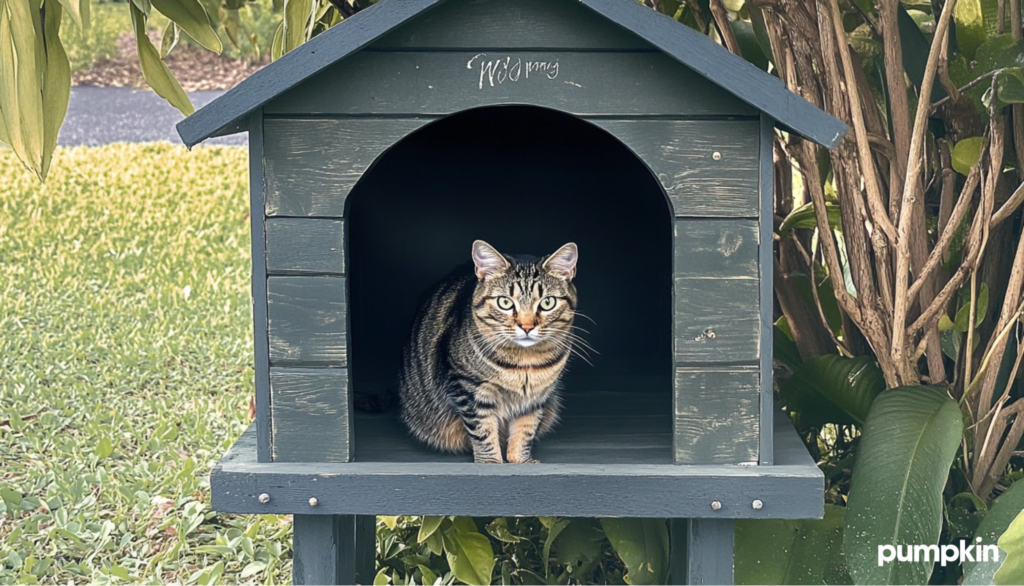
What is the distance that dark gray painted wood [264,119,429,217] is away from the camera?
2096 millimetres

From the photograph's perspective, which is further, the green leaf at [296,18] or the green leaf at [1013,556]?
the green leaf at [296,18]

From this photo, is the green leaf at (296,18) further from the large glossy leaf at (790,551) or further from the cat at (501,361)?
the large glossy leaf at (790,551)

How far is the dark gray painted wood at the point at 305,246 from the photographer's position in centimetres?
212

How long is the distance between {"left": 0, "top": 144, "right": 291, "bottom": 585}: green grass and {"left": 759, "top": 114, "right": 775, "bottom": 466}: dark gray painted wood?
165cm

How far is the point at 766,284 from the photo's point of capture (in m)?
2.12

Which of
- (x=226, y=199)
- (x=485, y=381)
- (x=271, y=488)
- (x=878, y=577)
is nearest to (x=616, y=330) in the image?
(x=485, y=381)

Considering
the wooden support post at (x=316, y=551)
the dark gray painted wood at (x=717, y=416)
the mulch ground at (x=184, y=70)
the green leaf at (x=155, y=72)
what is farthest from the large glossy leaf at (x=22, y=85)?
the mulch ground at (x=184, y=70)

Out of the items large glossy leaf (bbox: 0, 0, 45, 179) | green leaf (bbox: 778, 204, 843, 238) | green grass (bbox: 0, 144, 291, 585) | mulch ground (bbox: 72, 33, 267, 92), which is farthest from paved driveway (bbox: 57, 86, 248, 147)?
green leaf (bbox: 778, 204, 843, 238)

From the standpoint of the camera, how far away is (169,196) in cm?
815

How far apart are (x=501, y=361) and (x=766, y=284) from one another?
59 cm

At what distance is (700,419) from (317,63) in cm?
102

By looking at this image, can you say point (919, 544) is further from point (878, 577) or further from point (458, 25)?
point (458, 25)

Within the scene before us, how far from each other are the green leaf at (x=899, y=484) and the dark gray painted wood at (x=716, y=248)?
1.99 feet

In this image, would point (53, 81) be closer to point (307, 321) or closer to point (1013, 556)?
point (307, 321)
